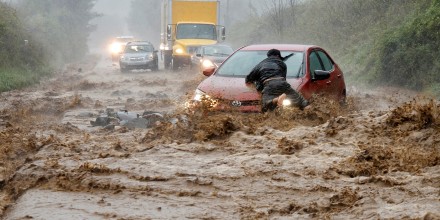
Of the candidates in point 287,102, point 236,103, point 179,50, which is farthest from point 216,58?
point 287,102

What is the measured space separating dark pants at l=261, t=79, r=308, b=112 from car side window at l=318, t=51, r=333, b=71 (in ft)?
7.07

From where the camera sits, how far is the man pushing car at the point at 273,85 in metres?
9.38

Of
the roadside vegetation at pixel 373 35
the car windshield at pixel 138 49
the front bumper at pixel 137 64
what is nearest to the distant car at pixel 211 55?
the roadside vegetation at pixel 373 35

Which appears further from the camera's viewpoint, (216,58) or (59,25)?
(59,25)

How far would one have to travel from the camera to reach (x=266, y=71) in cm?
965

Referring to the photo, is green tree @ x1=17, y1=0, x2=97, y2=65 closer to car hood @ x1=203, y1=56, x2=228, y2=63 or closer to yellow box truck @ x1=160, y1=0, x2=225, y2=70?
yellow box truck @ x1=160, y1=0, x2=225, y2=70

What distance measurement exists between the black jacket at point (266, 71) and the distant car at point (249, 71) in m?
0.14

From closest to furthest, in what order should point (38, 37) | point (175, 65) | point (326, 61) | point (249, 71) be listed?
point (249, 71) < point (326, 61) < point (175, 65) < point (38, 37)

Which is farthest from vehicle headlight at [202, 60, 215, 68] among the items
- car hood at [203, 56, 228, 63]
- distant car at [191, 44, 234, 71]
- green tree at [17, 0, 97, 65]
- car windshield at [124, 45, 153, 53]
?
green tree at [17, 0, 97, 65]

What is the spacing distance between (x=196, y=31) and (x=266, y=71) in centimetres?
2032

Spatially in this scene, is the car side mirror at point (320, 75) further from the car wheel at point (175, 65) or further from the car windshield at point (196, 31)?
the car wheel at point (175, 65)

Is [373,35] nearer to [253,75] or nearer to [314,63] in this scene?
[314,63]

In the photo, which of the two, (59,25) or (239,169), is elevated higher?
(59,25)

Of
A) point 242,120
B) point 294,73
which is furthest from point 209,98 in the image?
point 294,73
